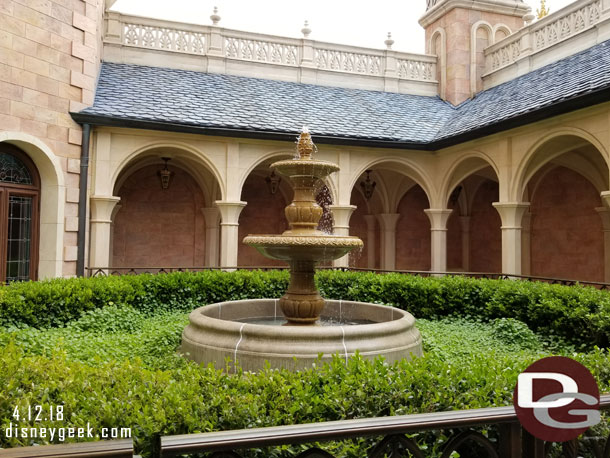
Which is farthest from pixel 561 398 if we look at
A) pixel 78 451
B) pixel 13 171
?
pixel 13 171

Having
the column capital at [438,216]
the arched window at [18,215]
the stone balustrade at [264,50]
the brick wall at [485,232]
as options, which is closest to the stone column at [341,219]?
the column capital at [438,216]

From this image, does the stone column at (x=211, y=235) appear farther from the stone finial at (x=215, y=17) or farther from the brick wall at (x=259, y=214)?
the stone finial at (x=215, y=17)

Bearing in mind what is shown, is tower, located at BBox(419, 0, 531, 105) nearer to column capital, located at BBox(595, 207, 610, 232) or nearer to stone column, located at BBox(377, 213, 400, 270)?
stone column, located at BBox(377, 213, 400, 270)

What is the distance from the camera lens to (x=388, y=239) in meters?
19.8

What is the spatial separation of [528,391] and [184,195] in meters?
17.0

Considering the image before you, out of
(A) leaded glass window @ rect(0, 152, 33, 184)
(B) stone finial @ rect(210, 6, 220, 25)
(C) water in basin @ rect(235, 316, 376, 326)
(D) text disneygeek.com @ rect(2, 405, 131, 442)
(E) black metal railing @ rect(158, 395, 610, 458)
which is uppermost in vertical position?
(B) stone finial @ rect(210, 6, 220, 25)

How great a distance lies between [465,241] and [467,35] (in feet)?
27.1

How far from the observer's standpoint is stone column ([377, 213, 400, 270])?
64.0ft

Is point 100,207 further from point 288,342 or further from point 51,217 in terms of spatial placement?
point 288,342

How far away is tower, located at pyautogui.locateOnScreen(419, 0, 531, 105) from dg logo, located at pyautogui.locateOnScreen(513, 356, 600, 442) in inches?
636

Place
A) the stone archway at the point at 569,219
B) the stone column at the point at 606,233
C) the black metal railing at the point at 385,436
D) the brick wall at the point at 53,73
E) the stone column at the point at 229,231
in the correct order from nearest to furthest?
the black metal railing at the point at 385,436 → the brick wall at the point at 53,73 → the stone column at the point at 229,231 → the stone column at the point at 606,233 → the stone archway at the point at 569,219

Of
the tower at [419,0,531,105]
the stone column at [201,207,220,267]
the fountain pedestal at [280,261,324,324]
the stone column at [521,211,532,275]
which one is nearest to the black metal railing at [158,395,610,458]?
the fountain pedestal at [280,261,324,324]

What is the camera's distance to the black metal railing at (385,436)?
6.30 ft

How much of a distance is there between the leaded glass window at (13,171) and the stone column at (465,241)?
16215mm
